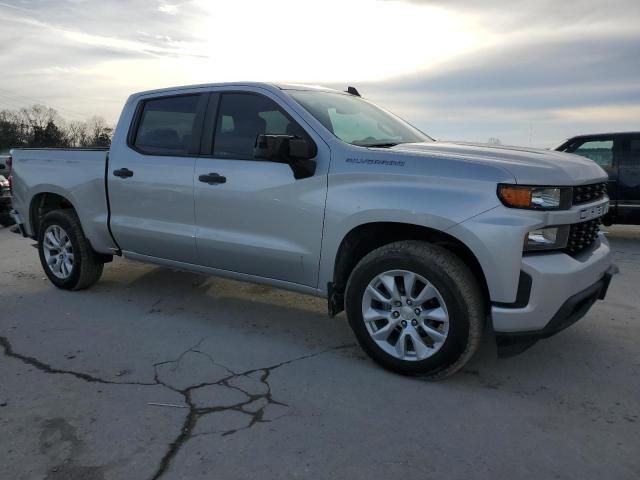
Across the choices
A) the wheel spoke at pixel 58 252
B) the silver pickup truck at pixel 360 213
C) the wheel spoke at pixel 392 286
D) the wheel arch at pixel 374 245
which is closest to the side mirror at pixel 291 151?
the silver pickup truck at pixel 360 213

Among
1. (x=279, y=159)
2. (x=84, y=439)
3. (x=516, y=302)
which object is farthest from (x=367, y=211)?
(x=84, y=439)

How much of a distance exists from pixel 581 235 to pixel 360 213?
139 centimetres

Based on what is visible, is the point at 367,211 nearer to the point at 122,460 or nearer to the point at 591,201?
the point at 591,201

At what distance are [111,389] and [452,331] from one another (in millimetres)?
2118

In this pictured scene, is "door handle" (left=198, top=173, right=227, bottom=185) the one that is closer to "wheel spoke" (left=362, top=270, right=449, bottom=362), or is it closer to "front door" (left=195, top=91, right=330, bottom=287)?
"front door" (left=195, top=91, right=330, bottom=287)

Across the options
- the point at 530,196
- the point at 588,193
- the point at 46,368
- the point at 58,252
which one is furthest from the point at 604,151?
the point at 46,368

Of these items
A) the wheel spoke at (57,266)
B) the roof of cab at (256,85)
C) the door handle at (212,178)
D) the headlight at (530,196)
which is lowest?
the wheel spoke at (57,266)

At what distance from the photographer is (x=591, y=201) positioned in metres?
3.67

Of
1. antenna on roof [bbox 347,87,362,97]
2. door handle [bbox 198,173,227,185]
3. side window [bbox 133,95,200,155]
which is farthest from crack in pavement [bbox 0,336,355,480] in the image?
antenna on roof [bbox 347,87,362,97]

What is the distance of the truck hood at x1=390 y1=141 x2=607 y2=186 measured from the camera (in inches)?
128

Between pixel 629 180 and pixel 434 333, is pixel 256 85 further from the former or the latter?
pixel 629 180

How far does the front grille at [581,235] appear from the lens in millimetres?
3449

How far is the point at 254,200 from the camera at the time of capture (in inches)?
164

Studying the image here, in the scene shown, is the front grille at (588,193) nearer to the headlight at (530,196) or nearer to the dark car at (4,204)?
the headlight at (530,196)
